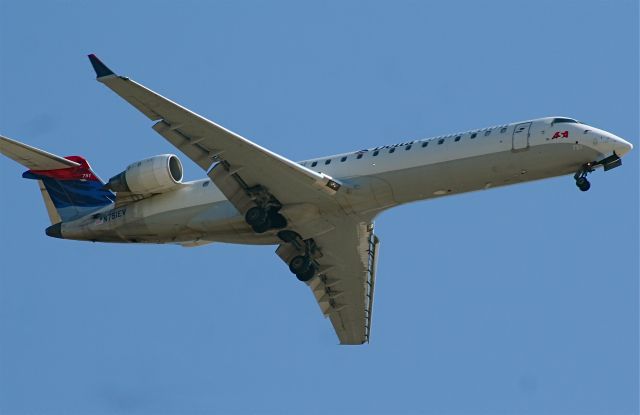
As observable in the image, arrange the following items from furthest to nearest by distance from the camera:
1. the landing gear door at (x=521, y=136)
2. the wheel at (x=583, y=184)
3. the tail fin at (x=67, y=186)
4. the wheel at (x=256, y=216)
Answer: the tail fin at (x=67, y=186) < the wheel at (x=256, y=216) < the landing gear door at (x=521, y=136) < the wheel at (x=583, y=184)

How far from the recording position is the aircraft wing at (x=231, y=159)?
96.6 ft

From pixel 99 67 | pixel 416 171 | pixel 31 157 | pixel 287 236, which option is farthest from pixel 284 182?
pixel 31 157

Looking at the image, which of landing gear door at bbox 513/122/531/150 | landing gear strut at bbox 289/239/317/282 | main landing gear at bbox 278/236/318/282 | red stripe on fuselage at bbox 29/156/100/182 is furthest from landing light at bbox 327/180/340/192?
red stripe on fuselage at bbox 29/156/100/182

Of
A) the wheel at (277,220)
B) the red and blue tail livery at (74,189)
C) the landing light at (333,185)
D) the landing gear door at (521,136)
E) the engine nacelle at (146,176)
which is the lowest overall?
the wheel at (277,220)

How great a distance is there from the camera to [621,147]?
29.9m

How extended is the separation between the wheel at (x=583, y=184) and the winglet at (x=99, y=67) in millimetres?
12063

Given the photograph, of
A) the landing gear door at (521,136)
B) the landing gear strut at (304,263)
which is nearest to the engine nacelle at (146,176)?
the landing gear strut at (304,263)

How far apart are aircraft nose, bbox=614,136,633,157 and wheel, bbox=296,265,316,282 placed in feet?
31.8

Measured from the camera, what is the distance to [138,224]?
3366 cm

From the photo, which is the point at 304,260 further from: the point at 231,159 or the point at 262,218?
the point at 231,159

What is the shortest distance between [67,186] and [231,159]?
6833 mm

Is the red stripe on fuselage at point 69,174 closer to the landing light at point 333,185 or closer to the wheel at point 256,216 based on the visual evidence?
the wheel at point 256,216

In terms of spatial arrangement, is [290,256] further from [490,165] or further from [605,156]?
[605,156]

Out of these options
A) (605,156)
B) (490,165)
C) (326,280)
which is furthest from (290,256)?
(605,156)
